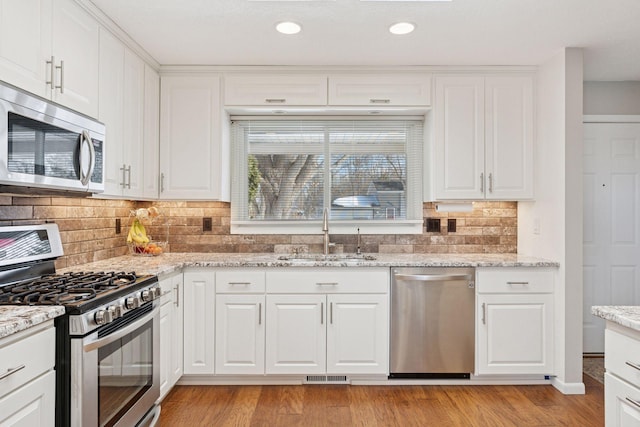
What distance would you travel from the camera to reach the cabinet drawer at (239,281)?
3.01m

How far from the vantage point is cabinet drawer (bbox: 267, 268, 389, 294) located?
9.87 feet

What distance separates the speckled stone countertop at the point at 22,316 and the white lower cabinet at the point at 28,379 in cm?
3

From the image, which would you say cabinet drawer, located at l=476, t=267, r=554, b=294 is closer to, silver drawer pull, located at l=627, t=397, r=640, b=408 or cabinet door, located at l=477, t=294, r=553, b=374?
cabinet door, located at l=477, t=294, r=553, b=374

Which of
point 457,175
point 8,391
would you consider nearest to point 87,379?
point 8,391

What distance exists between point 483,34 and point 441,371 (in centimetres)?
233

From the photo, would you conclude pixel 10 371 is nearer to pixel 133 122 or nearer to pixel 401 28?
pixel 133 122

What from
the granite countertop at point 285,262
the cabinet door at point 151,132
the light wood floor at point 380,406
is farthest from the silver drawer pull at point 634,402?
the cabinet door at point 151,132

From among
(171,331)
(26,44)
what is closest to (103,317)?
(171,331)

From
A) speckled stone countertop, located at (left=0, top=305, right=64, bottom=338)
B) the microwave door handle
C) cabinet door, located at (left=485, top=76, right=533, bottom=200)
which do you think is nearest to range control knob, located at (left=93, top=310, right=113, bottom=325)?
speckled stone countertop, located at (left=0, top=305, right=64, bottom=338)

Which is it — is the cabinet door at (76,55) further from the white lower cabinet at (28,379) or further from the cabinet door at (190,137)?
the white lower cabinet at (28,379)

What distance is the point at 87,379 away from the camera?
1.66 meters

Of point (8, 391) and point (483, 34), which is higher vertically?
point (483, 34)

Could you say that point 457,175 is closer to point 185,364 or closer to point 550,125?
point 550,125

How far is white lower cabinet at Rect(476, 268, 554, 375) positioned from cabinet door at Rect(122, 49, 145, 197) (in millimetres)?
2527
